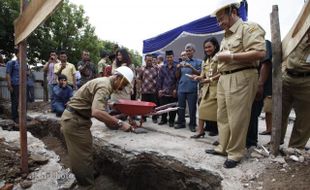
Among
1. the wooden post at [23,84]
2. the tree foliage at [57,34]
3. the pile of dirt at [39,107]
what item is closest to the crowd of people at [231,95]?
the wooden post at [23,84]

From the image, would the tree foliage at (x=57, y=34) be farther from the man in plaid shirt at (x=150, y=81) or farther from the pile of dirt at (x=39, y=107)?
the man in plaid shirt at (x=150, y=81)

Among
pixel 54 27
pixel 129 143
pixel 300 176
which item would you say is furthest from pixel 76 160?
pixel 54 27

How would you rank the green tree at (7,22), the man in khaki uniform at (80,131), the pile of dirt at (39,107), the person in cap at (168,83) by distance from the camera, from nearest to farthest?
1. the man in khaki uniform at (80,131)
2. the person in cap at (168,83)
3. the pile of dirt at (39,107)
4. the green tree at (7,22)

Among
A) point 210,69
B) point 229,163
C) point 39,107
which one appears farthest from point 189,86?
point 39,107

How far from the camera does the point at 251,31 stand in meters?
3.36

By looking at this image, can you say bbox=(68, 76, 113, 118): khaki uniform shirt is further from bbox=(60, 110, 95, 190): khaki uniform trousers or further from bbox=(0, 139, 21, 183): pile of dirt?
bbox=(0, 139, 21, 183): pile of dirt

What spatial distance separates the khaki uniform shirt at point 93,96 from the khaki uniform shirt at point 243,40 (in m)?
1.39

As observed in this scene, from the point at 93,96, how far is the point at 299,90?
249 centimetres

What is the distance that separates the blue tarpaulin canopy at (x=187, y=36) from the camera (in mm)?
→ 8391

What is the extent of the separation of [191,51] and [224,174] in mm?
2971

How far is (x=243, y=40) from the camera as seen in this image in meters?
3.40

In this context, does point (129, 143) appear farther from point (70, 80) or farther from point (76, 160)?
point (70, 80)

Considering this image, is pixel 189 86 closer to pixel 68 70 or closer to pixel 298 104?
pixel 298 104

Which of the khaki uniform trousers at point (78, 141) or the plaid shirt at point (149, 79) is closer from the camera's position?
the khaki uniform trousers at point (78, 141)
